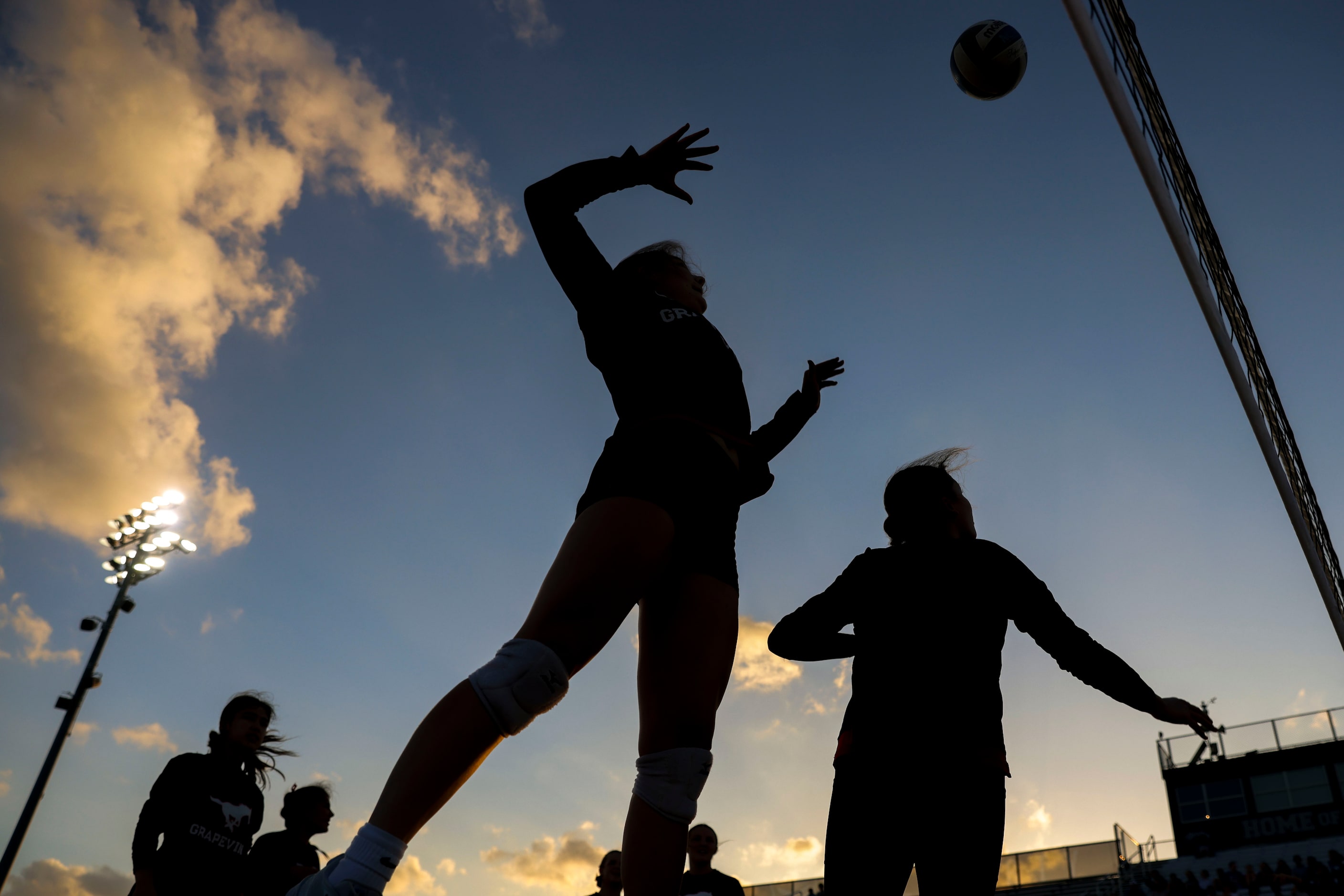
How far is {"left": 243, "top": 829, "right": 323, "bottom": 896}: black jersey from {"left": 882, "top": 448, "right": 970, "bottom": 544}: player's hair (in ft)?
13.4

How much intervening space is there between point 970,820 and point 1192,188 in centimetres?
667

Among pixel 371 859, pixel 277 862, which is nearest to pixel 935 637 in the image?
pixel 371 859

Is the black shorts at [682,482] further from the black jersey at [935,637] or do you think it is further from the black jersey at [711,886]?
the black jersey at [711,886]

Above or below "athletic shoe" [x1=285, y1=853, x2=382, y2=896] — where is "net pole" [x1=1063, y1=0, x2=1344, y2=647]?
above

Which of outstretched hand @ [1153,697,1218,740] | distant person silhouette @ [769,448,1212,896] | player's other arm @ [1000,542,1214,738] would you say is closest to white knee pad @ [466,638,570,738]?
distant person silhouette @ [769,448,1212,896]

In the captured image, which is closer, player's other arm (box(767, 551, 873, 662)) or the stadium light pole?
player's other arm (box(767, 551, 873, 662))

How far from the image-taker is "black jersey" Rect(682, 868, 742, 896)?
700 centimetres

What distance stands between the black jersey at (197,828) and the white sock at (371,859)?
13.1ft

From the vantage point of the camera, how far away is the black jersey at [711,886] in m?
7.00

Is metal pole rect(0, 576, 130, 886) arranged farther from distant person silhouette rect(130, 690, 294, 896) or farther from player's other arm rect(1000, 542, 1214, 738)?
player's other arm rect(1000, 542, 1214, 738)

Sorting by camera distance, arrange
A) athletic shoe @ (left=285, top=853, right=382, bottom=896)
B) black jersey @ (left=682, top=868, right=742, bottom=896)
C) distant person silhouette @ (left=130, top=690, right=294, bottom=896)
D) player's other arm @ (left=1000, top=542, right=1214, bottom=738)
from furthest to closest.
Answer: black jersey @ (left=682, top=868, right=742, bottom=896), distant person silhouette @ (left=130, top=690, right=294, bottom=896), player's other arm @ (left=1000, top=542, right=1214, bottom=738), athletic shoe @ (left=285, top=853, right=382, bottom=896)

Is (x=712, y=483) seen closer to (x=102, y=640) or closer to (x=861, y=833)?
(x=861, y=833)

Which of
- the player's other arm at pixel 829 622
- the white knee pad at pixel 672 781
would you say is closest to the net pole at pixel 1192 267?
the player's other arm at pixel 829 622

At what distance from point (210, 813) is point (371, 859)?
4222 millimetres
